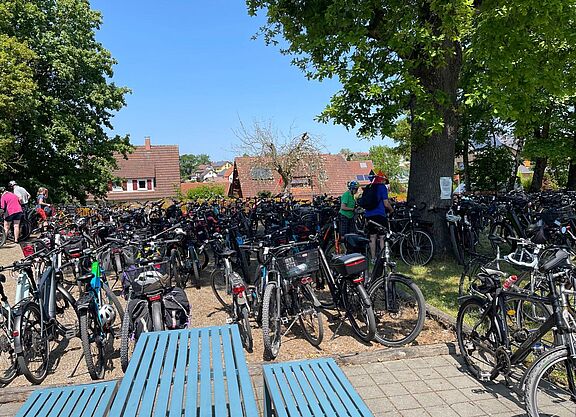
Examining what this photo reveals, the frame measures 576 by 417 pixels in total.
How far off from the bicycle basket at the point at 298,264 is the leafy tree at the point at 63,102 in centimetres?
1599

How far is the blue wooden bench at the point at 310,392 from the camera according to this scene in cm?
213

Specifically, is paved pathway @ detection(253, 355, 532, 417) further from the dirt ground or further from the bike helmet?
the bike helmet

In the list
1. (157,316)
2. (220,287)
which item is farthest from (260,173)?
(157,316)

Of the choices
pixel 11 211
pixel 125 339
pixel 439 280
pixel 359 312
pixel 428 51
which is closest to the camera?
pixel 125 339

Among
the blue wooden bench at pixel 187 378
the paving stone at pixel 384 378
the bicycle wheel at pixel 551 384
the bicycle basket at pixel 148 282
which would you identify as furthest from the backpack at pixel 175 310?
the bicycle wheel at pixel 551 384

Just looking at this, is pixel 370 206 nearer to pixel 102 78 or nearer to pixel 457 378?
pixel 457 378

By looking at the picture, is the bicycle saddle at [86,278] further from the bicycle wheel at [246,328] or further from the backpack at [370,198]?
the backpack at [370,198]

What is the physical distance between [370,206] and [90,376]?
15.4ft

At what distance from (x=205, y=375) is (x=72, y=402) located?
2.30ft

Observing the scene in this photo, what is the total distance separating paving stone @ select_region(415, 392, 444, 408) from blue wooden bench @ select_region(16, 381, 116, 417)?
2.20 metres

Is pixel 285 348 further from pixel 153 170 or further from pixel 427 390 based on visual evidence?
pixel 153 170

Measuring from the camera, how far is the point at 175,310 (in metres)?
3.73

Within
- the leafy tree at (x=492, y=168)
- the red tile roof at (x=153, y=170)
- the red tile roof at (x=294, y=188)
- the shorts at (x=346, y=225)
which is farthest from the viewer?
the red tile roof at (x=153, y=170)

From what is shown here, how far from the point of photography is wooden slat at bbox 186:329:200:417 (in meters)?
2.10
